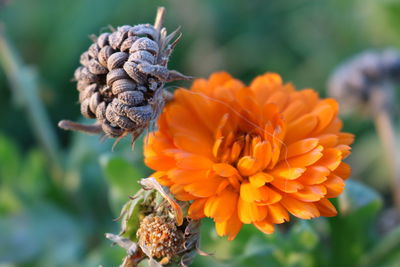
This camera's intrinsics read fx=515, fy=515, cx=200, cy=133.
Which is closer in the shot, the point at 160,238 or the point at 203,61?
the point at 160,238

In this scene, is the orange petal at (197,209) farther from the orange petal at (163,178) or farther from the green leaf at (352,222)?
the green leaf at (352,222)

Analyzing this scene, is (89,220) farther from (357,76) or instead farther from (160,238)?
(357,76)

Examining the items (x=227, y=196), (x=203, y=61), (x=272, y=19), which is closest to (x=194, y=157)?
(x=227, y=196)

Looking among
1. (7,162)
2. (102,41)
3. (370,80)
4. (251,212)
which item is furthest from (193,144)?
(7,162)

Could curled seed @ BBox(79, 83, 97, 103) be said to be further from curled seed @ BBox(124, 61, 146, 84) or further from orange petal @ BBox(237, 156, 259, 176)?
orange petal @ BBox(237, 156, 259, 176)

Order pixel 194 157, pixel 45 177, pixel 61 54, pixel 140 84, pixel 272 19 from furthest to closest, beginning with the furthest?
1. pixel 272 19
2. pixel 61 54
3. pixel 45 177
4. pixel 194 157
5. pixel 140 84

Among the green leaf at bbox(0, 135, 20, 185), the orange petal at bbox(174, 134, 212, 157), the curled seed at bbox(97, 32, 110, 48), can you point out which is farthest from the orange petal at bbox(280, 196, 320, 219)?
the green leaf at bbox(0, 135, 20, 185)

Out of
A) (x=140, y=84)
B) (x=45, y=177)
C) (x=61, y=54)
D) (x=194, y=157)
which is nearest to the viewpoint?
(x=140, y=84)
